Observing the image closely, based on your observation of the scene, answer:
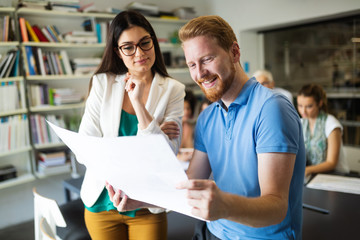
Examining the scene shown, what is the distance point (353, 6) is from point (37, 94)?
12.4ft

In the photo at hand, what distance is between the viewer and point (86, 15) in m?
3.89

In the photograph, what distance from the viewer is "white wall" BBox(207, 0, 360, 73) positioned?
12.8 ft

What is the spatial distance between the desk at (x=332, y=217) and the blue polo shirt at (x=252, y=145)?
442 millimetres

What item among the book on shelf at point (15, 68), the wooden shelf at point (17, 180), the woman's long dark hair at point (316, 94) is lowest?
the wooden shelf at point (17, 180)

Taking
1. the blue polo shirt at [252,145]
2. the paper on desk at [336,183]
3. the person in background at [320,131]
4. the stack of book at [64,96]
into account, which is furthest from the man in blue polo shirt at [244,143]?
the stack of book at [64,96]

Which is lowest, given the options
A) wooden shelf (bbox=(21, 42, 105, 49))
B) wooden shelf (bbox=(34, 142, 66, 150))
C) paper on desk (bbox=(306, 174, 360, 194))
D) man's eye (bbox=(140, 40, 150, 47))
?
paper on desk (bbox=(306, 174, 360, 194))

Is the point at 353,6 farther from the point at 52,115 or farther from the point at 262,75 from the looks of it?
the point at 52,115

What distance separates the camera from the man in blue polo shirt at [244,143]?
93 centimetres

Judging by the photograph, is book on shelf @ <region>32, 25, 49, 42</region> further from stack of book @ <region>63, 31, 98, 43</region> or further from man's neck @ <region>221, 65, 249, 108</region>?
man's neck @ <region>221, 65, 249, 108</region>

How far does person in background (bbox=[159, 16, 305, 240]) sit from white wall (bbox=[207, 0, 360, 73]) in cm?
333

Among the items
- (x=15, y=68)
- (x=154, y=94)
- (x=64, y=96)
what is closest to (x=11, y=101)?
(x=15, y=68)

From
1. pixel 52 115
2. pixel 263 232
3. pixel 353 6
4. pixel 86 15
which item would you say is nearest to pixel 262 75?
pixel 353 6

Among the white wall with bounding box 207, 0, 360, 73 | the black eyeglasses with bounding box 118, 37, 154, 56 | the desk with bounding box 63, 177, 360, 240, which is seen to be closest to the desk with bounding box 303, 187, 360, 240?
the desk with bounding box 63, 177, 360, 240

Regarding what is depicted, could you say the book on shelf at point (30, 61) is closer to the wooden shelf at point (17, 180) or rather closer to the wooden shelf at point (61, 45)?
the wooden shelf at point (61, 45)
